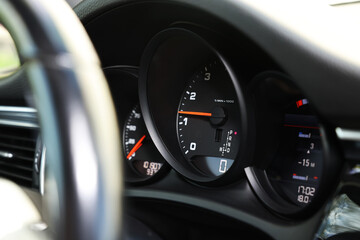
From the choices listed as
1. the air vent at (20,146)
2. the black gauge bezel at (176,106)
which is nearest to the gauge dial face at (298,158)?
the black gauge bezel at (176,106)

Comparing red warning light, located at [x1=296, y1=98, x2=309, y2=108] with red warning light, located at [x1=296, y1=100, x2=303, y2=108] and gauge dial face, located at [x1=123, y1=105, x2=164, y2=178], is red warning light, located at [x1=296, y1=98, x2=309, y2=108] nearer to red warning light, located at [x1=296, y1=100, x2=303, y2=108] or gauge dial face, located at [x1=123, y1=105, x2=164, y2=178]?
red warning light, located at [x1=296, y1=100, x2=303, y2=108]

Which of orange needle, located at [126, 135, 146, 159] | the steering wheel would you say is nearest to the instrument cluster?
orange needle, located at [126, 135, 146, 159]

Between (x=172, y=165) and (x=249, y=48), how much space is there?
507mm

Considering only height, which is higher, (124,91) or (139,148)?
(124,91)

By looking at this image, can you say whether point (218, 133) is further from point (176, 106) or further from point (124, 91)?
point (124, 91)

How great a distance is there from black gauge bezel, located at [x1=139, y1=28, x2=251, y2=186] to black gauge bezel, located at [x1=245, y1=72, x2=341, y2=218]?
54mm

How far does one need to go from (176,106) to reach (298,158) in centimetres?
50

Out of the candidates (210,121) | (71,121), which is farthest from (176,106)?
(71,121)

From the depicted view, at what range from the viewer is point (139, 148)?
1.90m

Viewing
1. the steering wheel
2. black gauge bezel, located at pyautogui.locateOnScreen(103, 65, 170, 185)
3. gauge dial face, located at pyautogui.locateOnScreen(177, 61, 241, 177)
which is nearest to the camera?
the steering wheel

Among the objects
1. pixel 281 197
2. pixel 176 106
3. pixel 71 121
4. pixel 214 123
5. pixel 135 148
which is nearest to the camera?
pixel 71 121

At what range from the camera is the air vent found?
1373mm

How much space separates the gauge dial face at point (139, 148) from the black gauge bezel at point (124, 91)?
0.08ft

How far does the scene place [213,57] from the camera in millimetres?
1652
